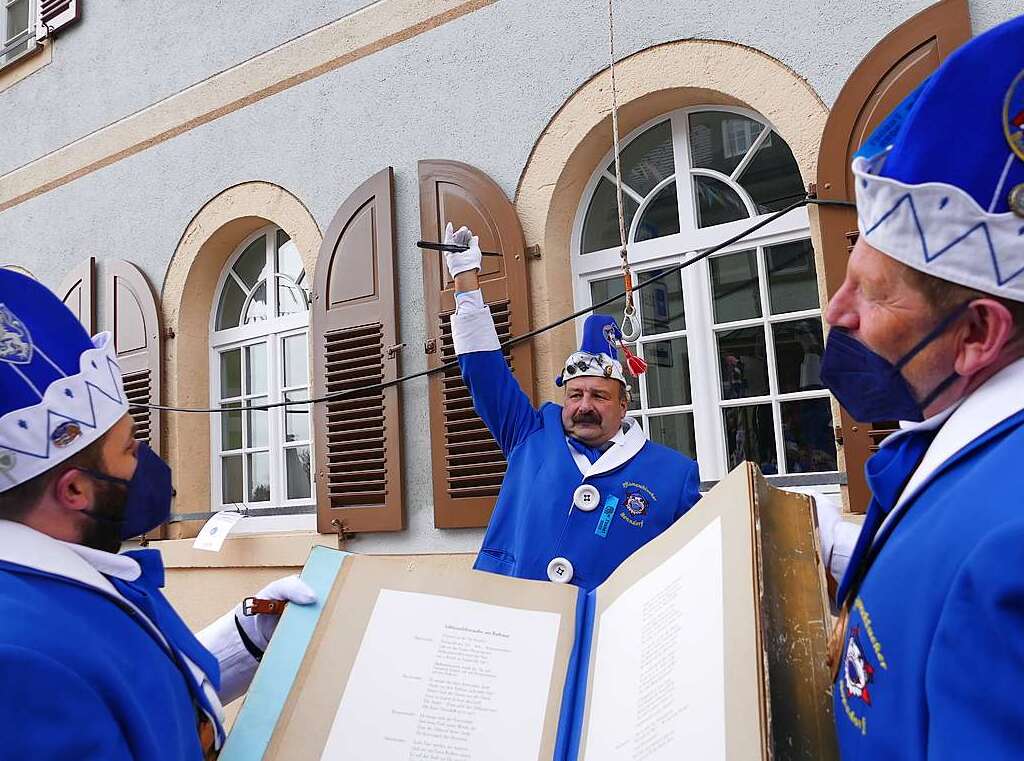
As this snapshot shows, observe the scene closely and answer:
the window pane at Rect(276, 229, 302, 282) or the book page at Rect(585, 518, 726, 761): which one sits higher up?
the window pane at Rect(276, 229, 302, 282)

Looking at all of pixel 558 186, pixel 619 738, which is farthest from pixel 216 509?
pixel 619 738

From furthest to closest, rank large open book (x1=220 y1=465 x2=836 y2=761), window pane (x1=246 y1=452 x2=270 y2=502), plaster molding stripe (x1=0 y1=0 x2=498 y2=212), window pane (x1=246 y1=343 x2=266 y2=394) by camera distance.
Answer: window pane (x1=246 y1=343 x2=266 y2=394), window pane (x1=246 y1=452 x2=270 y2=502), plaster molding stripe (x1=0 y1=0 x2=498 y2=212), large open book (x1=220 y1=465 x2=836 y2=761)

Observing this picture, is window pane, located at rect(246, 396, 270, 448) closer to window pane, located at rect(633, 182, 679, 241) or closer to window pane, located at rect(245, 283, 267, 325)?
window pane, located at rect(245, 283, 267, 325)

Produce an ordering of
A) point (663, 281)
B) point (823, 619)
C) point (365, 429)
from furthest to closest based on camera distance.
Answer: point (365, 429)
point (663, 281)
point (823, 619)

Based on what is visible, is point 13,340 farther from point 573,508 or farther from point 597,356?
point 597,356

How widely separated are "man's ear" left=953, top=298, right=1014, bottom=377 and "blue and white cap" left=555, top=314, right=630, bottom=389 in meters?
2.23

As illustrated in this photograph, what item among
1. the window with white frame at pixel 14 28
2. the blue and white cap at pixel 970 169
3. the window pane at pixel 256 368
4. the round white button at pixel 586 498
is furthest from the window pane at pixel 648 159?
the window with white frame at pixel 14 28

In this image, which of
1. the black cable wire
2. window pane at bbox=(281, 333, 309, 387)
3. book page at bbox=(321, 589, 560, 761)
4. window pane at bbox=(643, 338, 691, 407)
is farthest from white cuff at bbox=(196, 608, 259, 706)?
window pane at bbox=(281, 333, 309, 387)

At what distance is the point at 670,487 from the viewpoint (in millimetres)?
2953

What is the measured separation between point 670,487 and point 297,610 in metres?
1.64

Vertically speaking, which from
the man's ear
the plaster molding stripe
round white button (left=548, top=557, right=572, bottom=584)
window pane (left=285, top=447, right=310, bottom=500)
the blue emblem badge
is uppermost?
the plaster molding stripe

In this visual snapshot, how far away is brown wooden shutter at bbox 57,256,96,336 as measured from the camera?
6.20 metres

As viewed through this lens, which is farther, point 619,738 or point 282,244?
point 282,244

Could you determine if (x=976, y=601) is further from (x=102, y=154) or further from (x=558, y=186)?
(x=102, y=154)
